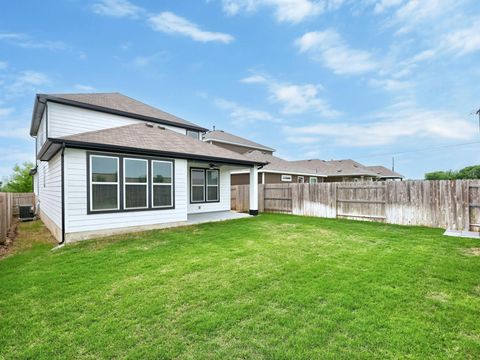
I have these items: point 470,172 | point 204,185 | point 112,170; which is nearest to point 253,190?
point 204,185

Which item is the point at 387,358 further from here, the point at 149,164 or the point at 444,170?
the point at 444,170

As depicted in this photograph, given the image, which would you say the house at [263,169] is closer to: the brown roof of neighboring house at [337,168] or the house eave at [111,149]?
the brown roof of neighboring house at [337,168]

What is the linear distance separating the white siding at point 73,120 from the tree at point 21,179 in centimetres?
1628

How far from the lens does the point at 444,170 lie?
31.5m

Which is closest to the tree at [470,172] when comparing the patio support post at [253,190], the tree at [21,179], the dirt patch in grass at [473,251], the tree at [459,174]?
the tree at [459,174]

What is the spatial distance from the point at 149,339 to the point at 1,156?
1172 inches

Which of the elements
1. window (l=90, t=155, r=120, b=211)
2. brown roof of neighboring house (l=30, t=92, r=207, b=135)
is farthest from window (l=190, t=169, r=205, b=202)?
window (l=90, t=155, r=120, b=211)

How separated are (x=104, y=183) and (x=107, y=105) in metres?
6.07

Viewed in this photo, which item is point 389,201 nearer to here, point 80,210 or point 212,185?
point 212,185

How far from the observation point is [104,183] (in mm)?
7676

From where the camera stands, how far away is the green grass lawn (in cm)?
251

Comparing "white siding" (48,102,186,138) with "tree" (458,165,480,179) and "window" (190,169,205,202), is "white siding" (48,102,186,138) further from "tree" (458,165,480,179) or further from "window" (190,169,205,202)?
"tree" (458,165,480,179)

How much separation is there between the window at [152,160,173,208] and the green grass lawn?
8.78 ft

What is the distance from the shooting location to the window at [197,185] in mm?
12594
